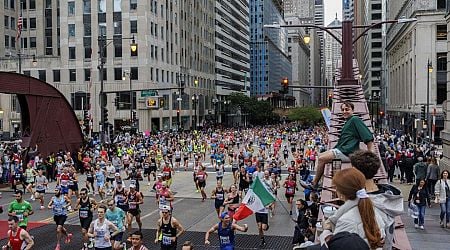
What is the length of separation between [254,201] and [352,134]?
191 inches

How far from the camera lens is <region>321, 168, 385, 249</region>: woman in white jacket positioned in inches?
150

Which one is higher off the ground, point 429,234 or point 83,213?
point 83,213

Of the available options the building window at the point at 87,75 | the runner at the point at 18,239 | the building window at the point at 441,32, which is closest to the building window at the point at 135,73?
the building window at the point at 87,75

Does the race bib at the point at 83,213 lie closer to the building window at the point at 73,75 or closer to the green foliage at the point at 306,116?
the building window at the point at 73,75

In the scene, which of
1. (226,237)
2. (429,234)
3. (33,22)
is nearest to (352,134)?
(226,237)


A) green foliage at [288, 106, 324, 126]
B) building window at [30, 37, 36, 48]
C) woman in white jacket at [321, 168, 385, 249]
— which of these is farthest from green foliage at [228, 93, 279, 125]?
woman in white jacket at [321, 168, 385, 249]

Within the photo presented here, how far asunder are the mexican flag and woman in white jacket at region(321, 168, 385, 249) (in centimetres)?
717

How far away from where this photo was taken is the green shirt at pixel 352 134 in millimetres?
6465

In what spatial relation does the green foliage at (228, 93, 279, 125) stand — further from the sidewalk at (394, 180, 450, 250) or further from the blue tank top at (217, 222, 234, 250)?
the blue tank top at (217, 222, 234, 250)

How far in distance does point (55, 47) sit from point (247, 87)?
255 ft

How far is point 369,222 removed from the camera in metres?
3.81

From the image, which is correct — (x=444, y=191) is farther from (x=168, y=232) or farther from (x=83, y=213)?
(x=83, y=213)

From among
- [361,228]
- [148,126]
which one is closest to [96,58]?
[148,126]

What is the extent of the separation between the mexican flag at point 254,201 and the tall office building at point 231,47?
9731 cm
